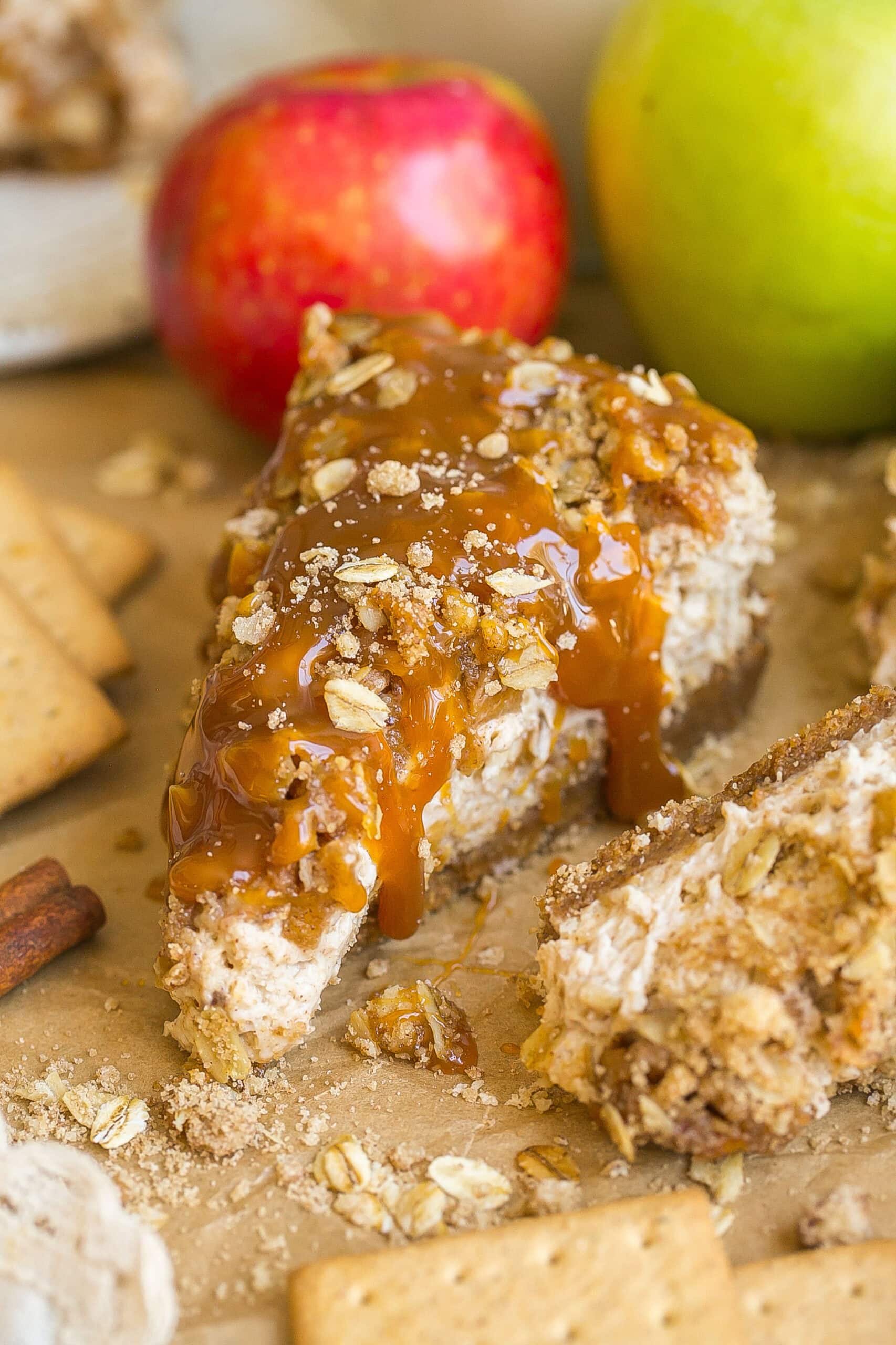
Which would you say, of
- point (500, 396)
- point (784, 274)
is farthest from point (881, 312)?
point (500, 396)

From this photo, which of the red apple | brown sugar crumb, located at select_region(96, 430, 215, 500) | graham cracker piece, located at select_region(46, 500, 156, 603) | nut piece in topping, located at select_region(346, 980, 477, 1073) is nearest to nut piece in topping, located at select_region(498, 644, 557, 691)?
nut piece in topping, located at select_region(346, 980, 477, 1073)

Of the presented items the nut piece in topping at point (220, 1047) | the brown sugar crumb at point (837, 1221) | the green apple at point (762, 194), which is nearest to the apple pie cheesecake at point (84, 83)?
the green apple at point (762, 194)

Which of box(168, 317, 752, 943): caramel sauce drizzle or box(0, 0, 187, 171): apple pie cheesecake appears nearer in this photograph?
box(168, 317, 752, 943): caramel sauce drizzle

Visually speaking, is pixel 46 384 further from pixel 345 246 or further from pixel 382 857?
pixel 382 857

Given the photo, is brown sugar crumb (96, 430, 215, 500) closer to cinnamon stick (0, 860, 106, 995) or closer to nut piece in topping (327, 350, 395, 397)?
nut piece in topping (327, 350, 395, 397)

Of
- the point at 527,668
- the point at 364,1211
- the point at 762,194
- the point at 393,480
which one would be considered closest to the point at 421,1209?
the point at 364,1211
